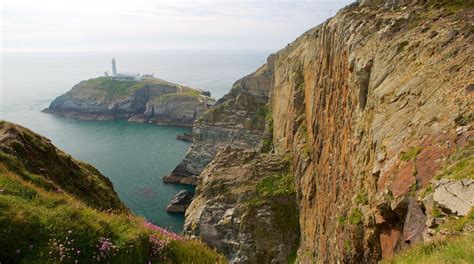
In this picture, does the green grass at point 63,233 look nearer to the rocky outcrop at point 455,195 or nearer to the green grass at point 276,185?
the rocky outcrop at point 455,195

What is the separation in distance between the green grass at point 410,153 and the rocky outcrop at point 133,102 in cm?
13425

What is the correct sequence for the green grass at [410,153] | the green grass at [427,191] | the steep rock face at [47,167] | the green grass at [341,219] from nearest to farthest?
1. the green grass at [427,191]
2. the green grass at [410,153]
3. the steep rock face at [47,167]
4. the green grass at [341,219]

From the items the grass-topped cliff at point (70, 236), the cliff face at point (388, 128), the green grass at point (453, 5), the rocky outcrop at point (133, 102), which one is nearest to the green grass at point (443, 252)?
the cliff face at point (388, 128)

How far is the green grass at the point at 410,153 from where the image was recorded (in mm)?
11336

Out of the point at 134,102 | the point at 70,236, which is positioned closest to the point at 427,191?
the point at 70,236

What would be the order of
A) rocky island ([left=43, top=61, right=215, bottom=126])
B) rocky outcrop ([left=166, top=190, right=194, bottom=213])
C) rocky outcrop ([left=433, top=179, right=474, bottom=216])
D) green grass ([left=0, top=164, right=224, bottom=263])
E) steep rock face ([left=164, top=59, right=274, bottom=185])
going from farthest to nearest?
rocky island ([left=43, top=61, right=215, bottom=126]), steep rock face ([left=164, top=59, right=274, bottom=185]), rocky outcrop ([left=166, top=190, right=194, bottom=213]), green grass ([left=0, top=164, right=224, bottom=263]), rocky outcrop ([left=433, top=179, right=474, bottom=216])

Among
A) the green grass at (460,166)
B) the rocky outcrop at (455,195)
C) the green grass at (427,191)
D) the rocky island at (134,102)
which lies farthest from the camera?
the rocky island at (134,102)

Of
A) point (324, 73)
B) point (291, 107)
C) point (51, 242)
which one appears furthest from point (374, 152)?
point (291, 107)

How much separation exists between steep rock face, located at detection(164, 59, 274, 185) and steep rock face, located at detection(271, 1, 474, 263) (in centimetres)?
5494

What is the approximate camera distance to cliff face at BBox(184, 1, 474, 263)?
34.1ft

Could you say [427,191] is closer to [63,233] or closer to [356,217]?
[356,217]

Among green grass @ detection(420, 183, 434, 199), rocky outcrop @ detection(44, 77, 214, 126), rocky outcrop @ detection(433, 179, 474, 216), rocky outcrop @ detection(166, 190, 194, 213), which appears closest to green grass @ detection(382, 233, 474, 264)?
rocky outcrop @ detection(433, 179, 474, 216)

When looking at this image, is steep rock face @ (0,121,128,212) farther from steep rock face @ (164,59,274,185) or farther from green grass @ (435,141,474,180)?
steep rock face @ (164,59,274,185)

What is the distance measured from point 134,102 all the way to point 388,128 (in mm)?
163626
